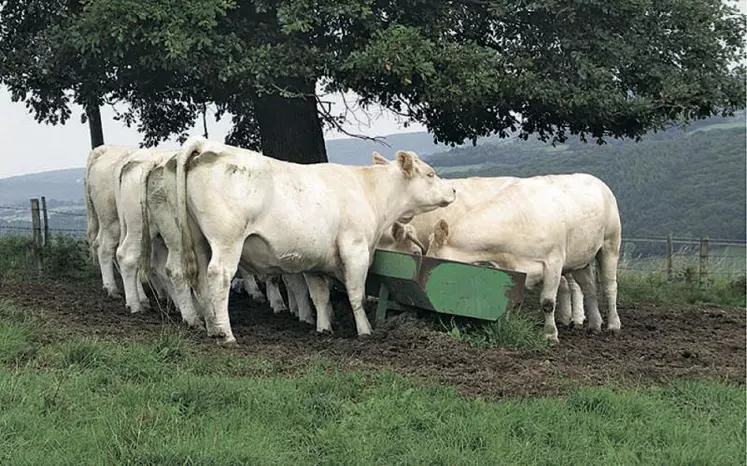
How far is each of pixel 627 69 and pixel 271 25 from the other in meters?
4.65

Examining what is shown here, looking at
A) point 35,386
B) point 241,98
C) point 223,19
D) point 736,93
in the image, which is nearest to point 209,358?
point 35,386

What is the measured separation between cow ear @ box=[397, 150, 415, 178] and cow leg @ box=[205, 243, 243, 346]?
2652 millimetres

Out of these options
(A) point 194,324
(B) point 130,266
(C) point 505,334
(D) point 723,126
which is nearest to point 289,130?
(B) point 130,266

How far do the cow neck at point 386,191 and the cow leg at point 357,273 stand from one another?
0.74m

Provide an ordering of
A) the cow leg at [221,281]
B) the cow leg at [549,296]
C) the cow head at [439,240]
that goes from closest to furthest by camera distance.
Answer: the cow leg at [221,281] < the cow leg at [549,296] < the cow head at [439,240]

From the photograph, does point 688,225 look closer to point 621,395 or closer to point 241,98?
point 241,98

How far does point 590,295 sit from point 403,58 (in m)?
3.65

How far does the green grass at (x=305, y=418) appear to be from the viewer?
5551mm

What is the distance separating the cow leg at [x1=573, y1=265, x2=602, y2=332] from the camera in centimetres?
1141

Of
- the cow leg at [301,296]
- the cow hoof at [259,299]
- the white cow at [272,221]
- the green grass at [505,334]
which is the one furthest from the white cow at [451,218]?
the cow hoof at [259,299]

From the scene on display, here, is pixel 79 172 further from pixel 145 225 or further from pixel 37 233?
pixel 145 225

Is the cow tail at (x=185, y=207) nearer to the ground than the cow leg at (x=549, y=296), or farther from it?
farther from it

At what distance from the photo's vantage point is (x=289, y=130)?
44.0ft

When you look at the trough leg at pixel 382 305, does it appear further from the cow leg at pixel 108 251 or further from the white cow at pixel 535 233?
the cow leg at pixel 108 251
